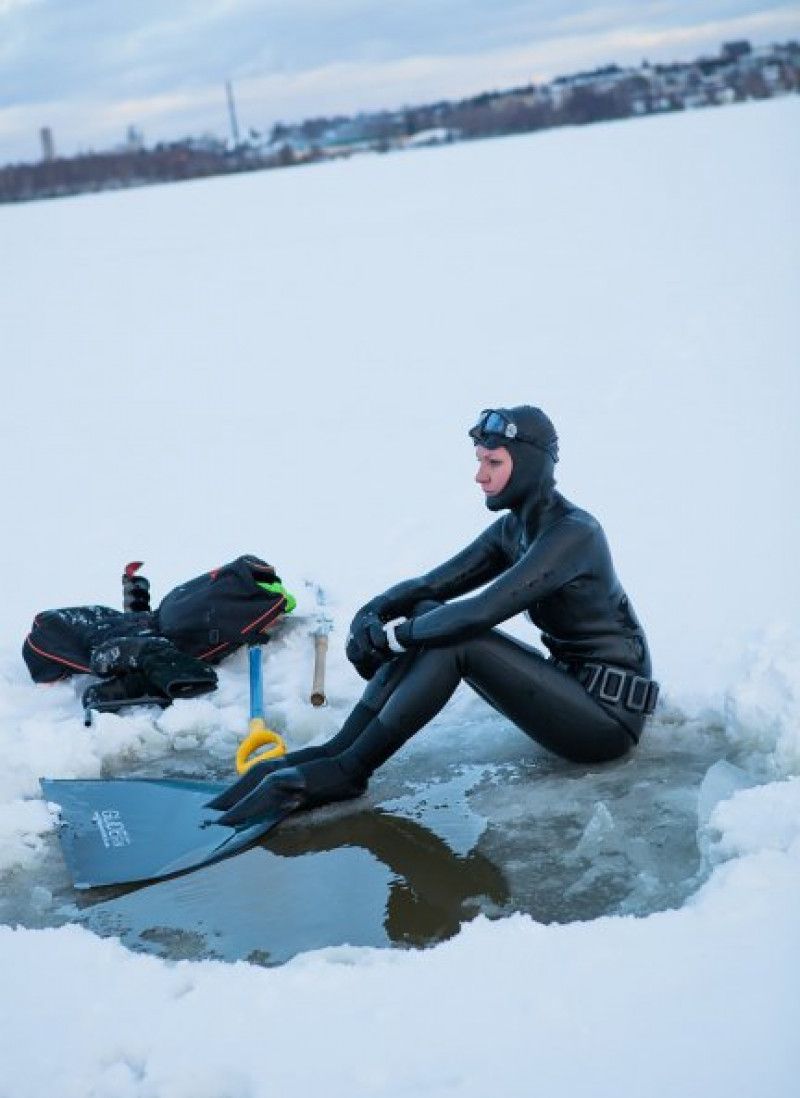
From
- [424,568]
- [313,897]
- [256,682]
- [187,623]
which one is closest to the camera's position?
[313,897]

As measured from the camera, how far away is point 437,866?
12.7 ft

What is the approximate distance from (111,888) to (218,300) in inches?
530

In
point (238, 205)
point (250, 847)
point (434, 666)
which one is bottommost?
point (250, 847)

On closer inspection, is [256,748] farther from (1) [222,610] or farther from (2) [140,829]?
(1) [222,610]

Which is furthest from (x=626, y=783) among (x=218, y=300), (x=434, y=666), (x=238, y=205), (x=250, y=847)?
(x=238, y=205)

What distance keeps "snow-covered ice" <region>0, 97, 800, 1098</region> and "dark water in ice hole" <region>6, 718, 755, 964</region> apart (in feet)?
0.05

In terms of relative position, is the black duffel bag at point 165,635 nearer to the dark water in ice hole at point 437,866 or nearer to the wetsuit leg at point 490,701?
the dark water in ice hole at point 437,866

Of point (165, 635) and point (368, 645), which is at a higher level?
point (368, 645)

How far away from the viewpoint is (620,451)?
8.08 metres

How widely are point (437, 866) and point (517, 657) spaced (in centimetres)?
64

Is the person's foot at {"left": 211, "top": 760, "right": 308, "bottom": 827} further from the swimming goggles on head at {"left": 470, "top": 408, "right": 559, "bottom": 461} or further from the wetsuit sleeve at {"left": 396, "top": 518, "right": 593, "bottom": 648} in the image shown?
the swimming goggles on head at {"left": 470, "top": 408, "right": 559, "bottom": 461}

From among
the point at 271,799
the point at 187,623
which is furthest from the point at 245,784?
the point at 187,623

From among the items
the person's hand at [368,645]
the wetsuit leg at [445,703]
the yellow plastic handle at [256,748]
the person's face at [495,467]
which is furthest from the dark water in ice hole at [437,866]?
the person's face at [495,467]

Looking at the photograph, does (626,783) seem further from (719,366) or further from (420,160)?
(420,160)
